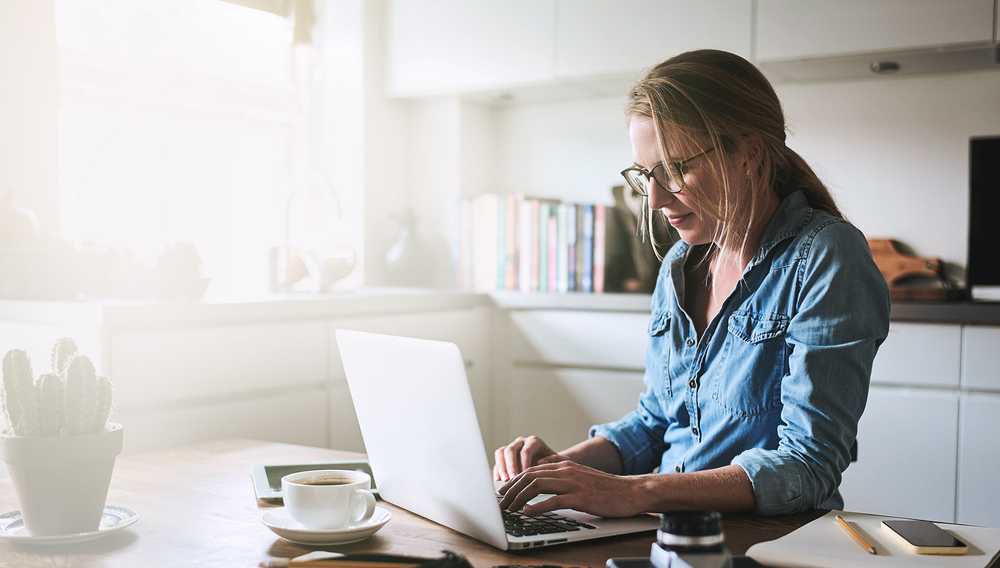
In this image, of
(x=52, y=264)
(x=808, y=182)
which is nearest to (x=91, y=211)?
(x=52, y=264)

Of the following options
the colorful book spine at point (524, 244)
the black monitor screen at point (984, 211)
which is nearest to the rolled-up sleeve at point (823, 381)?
the black monitor screen at point (984, 211)

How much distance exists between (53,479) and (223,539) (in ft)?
0.62

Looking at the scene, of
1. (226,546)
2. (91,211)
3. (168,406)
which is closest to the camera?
(226,546)

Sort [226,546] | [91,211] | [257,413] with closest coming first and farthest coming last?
[226,546] → [257,413] → [91,211]

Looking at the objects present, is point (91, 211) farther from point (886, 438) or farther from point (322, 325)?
point (886, 438)

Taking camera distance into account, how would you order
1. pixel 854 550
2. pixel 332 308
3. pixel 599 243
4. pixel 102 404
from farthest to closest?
pixel 599 243 → pixel 332 308 → pixel 102 404 → pixel 854 550

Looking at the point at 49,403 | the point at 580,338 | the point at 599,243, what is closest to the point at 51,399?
the point at 49,403

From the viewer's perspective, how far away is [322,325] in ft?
8.84

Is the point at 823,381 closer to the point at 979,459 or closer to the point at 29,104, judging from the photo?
the point at 979,459

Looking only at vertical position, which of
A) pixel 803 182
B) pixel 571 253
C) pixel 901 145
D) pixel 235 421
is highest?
pixel 901 145

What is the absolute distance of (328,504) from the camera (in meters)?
1.04

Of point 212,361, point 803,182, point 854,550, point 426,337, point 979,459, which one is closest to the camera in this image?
point 854,550

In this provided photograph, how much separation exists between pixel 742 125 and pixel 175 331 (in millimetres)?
1398

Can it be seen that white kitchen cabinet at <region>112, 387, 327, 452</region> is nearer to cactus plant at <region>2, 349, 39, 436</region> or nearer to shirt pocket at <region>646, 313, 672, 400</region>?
cactus plant at <region>2, 349, 39, 436</region>
